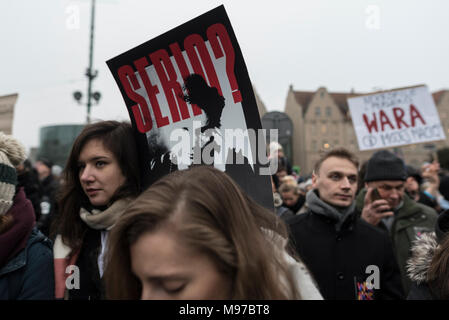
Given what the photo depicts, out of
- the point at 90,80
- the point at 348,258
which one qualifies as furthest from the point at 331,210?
the point at 90,80

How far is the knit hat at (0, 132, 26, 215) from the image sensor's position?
2021 mm

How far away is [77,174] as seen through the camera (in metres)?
2.44

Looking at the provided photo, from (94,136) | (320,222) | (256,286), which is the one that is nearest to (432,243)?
(320,222)

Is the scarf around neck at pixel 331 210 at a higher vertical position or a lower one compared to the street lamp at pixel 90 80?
lower

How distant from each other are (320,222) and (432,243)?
1.02 m

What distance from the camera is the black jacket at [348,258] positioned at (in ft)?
9.41

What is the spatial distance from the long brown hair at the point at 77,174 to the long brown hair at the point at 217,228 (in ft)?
2.87

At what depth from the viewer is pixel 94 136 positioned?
2.35 metres

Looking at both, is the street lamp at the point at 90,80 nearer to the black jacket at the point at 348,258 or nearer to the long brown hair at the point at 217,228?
the black jacket at the point at 348,258

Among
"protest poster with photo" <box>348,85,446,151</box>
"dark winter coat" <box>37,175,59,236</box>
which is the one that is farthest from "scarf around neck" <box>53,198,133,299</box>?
"protest poster with photo" <box>348,85,446,151</box>

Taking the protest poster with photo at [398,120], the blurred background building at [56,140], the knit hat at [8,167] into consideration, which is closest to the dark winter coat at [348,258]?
the knit hat at [8,167]

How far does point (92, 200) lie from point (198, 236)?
1221 millimetres

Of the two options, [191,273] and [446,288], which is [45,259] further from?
[446,288]

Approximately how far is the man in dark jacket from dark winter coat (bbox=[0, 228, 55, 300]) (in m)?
1.49
